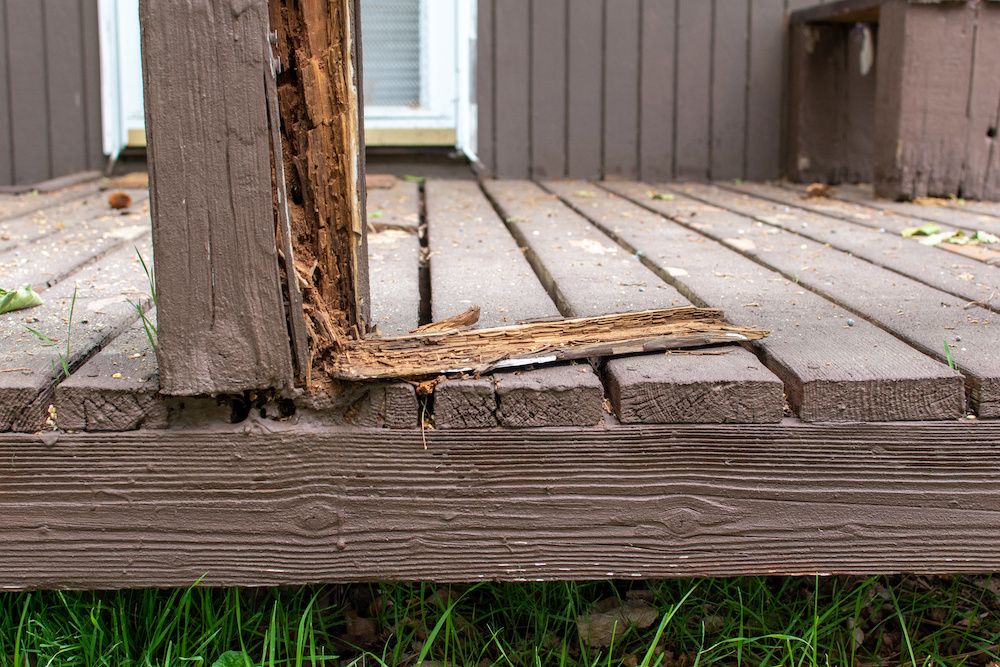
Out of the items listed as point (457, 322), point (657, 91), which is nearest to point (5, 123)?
point (657, 91)

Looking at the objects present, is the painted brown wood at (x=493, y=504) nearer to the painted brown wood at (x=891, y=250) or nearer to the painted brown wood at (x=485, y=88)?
the painted brown wood at (x=891, y=250)

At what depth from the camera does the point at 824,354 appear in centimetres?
148

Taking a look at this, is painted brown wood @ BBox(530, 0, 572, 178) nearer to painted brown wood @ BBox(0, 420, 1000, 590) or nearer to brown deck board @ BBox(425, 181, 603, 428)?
brown deck board @ BBox(425, 181, 603, 428)

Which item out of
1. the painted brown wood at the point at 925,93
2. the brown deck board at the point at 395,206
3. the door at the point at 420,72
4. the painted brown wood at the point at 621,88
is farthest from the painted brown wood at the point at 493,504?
the painted brown wood at the point at 621,88

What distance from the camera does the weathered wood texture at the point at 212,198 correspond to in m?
1.19

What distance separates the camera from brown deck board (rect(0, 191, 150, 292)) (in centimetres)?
218

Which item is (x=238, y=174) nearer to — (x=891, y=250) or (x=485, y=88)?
(x=891, y=250)

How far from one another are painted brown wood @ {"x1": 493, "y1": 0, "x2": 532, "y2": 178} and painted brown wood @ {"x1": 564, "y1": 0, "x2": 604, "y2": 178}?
0.38 ft

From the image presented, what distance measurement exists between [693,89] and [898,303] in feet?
10.7

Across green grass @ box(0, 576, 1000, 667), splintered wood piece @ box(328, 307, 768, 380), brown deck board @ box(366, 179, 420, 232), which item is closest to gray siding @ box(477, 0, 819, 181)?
brown deck board @ box(366, 179, 420, 232)

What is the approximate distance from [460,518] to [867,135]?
4.27 m

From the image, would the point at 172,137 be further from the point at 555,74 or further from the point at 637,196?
the point at 555,74

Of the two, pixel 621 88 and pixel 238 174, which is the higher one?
pixel 621 88

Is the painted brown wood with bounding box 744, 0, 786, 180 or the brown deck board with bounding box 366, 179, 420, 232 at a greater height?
the painted brown wood with bounding box 744, 0, 786, 180
